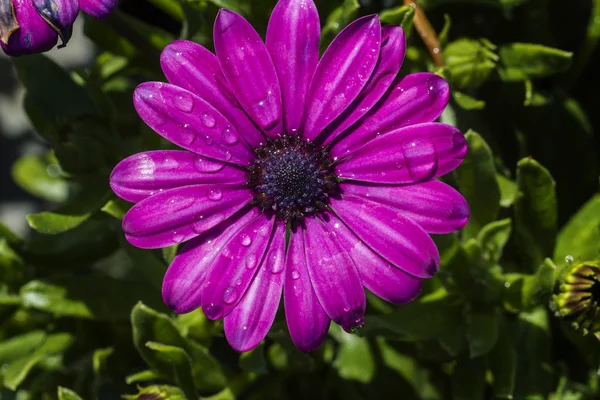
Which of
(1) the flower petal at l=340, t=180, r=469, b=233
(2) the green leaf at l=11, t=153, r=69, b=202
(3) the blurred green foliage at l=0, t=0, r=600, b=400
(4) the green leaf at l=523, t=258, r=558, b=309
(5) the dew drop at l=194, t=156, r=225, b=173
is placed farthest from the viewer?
(2) the green leaf at l=11, t=153, r=69, b=202

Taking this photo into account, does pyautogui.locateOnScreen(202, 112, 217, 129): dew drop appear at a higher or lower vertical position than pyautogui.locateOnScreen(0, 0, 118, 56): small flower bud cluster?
lower

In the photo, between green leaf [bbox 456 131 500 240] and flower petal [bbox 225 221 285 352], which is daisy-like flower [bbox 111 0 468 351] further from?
green leaf [bbox 456 131 500 240]

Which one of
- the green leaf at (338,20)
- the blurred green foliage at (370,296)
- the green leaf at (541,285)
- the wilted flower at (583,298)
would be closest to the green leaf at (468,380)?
the blurred green foliage at (370,296)

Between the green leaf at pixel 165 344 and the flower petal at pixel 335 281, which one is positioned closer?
the flower petal at pixel 335 281

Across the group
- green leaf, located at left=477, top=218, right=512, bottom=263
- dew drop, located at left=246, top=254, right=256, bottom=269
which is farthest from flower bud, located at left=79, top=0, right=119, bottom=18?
green leaf, located at left=477, top=218, right=512, bottom=263

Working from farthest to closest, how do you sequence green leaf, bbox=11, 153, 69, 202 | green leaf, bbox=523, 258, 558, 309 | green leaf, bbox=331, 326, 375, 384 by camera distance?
green leaf, bbox=11, 153, 69, 202 → green leaf, bbox=331, 326, 375, 384 → green leaf, bbox=523, 258, 558, 309

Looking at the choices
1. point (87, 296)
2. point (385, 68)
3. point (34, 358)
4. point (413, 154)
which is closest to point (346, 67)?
point (385, 68)

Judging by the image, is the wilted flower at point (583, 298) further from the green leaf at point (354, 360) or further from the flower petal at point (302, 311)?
the green leaf at point (354, 360)
